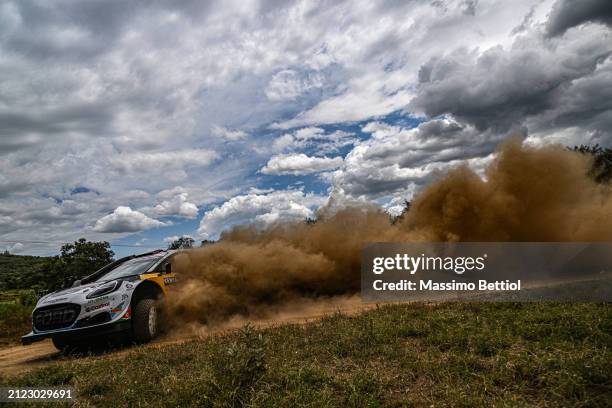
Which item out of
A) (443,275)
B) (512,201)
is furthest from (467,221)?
(443,275)

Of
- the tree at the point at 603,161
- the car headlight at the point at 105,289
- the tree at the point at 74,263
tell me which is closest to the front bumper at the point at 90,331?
the car headlight at the point at 105,289

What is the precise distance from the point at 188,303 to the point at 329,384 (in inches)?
241

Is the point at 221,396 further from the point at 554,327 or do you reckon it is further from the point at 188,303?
the point at 188,303

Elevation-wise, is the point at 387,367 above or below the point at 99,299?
below

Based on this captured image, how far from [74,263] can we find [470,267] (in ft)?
56.2

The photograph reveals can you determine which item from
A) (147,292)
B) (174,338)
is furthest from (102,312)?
(174,338)

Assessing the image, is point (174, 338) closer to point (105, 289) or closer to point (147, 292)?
point (147, 292)

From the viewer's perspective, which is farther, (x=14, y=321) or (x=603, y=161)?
(x=603, y=161)

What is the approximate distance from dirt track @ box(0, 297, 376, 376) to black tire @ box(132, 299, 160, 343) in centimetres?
22

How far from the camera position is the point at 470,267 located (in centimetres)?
1295

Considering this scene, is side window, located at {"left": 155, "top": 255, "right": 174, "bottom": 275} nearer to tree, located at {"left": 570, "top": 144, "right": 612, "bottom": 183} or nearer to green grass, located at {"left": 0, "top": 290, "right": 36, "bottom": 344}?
green grass, located at {"left": 0, "top": 290, "right": 36, "bottom": 344}

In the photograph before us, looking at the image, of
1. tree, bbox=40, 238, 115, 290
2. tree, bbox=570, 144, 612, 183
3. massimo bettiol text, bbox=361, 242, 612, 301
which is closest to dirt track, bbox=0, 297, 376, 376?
massimo bettiol text, bbox=361, 242, 612, 301

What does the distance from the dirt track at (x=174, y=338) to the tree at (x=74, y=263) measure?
25.6ft

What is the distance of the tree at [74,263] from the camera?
61.5 feet
